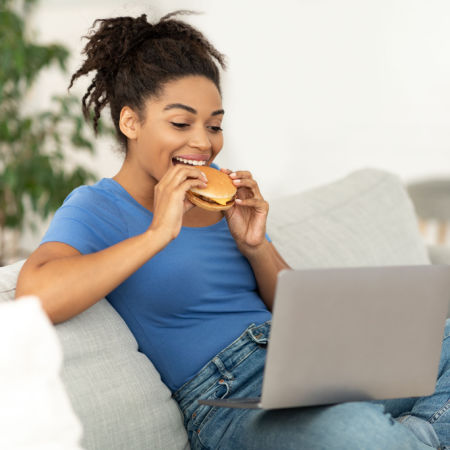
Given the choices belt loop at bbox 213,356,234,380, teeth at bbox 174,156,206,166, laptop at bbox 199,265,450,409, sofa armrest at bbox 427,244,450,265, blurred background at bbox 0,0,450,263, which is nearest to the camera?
laptop at bbox 199,265,450,409

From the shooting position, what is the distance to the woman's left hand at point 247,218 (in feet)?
4.75

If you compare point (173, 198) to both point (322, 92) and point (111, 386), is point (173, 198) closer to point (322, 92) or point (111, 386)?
point (111, 386)

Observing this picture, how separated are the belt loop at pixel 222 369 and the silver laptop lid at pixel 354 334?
0.27m

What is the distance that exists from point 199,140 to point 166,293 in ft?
1.08

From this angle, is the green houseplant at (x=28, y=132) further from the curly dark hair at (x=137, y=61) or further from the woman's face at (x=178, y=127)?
the woman's face at (x=178, y=127)

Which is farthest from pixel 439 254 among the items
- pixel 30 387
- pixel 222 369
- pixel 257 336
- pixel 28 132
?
pixel 28 132

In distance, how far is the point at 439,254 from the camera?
2.35 meters

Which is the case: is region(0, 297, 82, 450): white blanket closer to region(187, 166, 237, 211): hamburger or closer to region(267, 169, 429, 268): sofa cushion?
region(187, 166, 237, 211): hamburger

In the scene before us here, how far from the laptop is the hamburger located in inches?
16.7

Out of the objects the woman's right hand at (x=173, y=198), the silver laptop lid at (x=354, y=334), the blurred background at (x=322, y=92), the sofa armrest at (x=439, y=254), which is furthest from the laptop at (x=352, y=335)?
the blurred background at (x=322, y=92)

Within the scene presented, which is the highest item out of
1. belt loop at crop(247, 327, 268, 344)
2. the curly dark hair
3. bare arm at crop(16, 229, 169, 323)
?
the curly dark hair

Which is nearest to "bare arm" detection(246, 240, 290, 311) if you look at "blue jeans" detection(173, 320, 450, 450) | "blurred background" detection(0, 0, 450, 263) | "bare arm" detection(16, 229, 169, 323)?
"blue jeans" detection(173, 320, 450, 450)

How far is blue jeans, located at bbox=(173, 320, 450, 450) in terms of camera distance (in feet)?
3.42

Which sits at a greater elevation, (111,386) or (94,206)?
(94,206)
